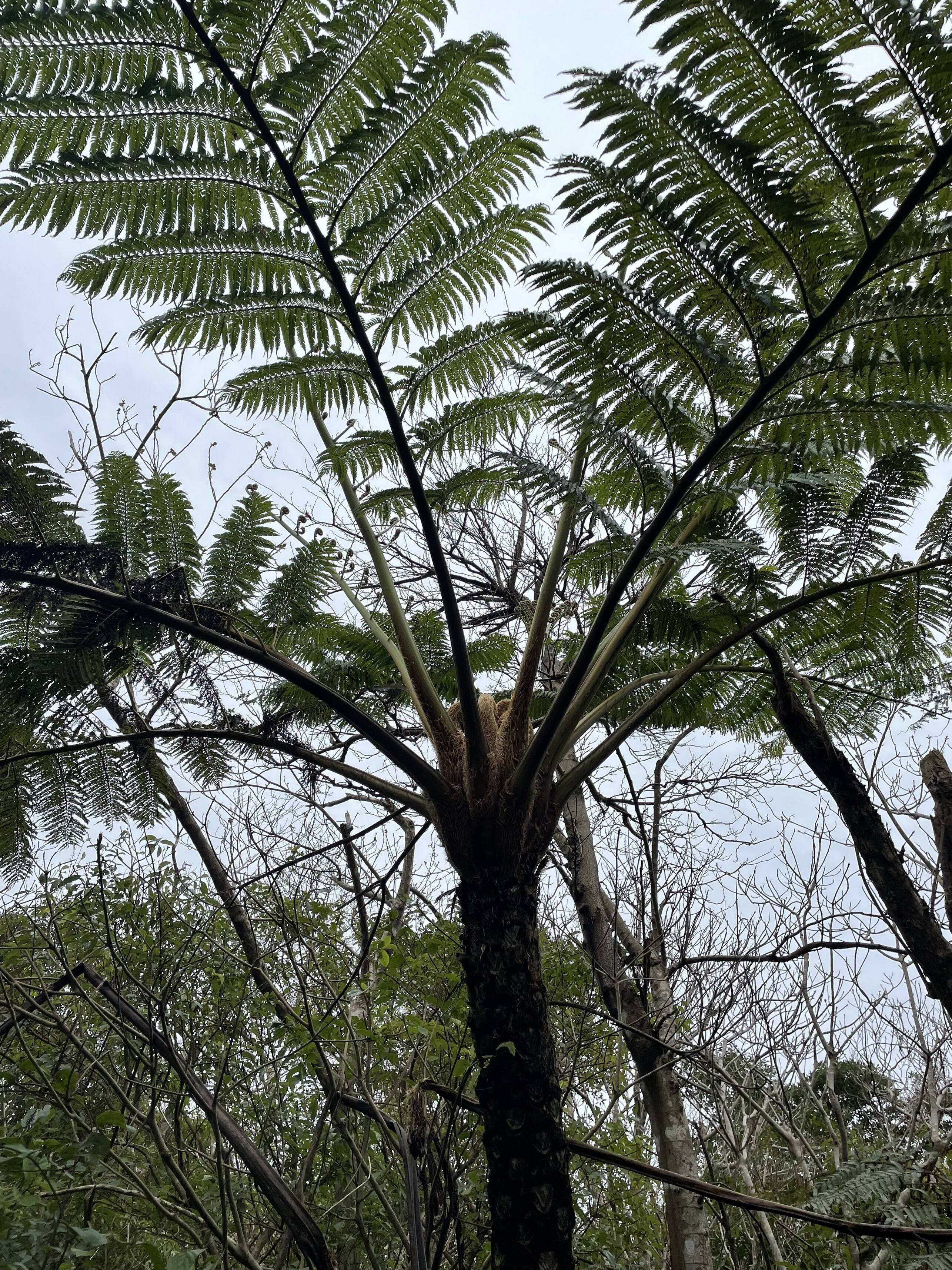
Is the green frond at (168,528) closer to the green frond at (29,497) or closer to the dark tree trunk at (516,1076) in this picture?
the green frond at (29,497)

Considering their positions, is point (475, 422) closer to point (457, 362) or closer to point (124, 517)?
point (457, 362)

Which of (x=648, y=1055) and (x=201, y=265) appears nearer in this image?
(x=201, y=265)

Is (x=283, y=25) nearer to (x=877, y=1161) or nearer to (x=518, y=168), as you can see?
(x=518, y=168)

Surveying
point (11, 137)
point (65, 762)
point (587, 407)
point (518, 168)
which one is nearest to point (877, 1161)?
point (587, 407)

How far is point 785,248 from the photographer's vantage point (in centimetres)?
160

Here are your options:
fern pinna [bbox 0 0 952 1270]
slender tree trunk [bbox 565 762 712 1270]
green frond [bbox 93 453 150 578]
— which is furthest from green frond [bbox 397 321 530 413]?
slender tree trunk [bbox 565 762 712 1270]

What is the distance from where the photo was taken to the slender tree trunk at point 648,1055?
3430mm

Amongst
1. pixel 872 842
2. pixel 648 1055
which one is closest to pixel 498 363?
pixel 872 842

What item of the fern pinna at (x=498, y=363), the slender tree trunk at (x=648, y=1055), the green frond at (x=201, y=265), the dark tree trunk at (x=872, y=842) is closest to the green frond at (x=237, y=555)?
the fern pinna at (x=498, y=363)

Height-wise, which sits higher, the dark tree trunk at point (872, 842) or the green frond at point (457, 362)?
the green frond at point (457, 362)

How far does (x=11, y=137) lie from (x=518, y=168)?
1.23m

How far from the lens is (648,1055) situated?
145 inches

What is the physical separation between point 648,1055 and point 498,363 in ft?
9.99

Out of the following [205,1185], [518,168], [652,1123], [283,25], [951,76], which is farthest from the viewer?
[652,1123]
